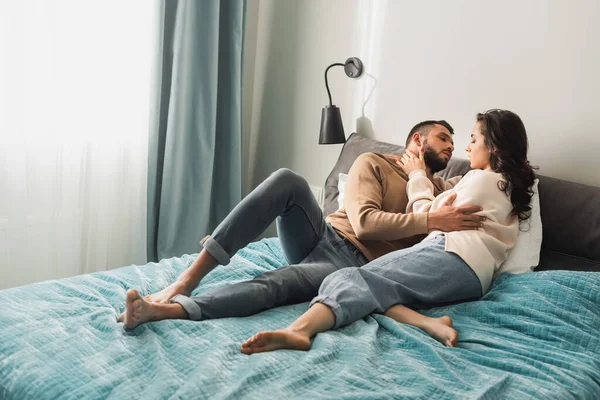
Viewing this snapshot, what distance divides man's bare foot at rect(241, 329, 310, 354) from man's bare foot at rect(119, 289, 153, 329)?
0.28 meters

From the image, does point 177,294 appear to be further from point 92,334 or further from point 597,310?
point 597,310

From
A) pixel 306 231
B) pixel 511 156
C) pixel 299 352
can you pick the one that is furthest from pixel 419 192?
pixel 299 352

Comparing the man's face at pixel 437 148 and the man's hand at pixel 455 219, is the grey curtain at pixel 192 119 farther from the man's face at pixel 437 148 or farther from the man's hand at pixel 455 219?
the man's hand at pixel 455 219

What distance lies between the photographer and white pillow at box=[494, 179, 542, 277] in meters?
2.05

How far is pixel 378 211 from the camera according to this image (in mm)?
2137

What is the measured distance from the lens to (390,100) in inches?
114

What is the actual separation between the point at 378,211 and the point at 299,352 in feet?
2.35

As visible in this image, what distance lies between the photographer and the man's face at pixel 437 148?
91.8 inches

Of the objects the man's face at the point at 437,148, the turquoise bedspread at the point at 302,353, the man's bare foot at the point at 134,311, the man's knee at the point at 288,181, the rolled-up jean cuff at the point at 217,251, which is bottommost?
the turquoise bedspread at the point at 302,353

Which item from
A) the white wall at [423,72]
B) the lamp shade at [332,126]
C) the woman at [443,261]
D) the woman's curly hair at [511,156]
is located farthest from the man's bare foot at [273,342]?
the lamp shade at [332,126]

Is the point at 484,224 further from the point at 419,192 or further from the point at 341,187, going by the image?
the point at 341,187

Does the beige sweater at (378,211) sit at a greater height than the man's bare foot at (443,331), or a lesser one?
greater

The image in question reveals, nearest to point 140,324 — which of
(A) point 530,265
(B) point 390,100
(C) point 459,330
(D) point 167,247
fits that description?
(C) point 459,330

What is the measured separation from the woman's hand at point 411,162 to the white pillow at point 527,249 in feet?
1.32
